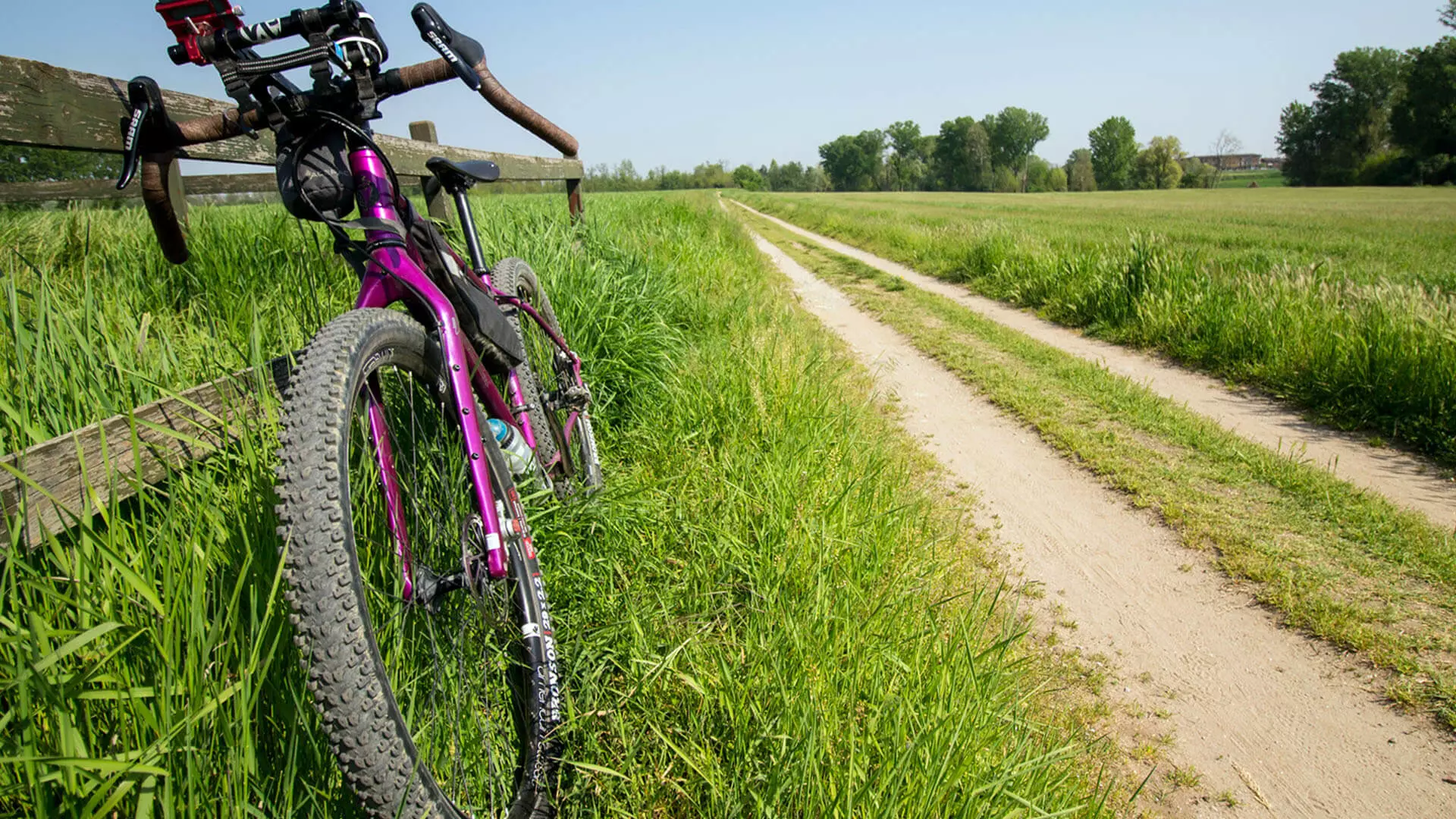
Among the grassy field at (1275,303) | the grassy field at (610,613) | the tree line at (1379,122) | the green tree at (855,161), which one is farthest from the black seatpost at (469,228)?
the green tree at (855,161)

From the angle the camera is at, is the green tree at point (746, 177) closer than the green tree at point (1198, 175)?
No

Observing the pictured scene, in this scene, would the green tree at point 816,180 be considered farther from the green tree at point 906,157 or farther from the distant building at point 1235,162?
the distant building at point 1235,162

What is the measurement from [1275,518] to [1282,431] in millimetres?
1732

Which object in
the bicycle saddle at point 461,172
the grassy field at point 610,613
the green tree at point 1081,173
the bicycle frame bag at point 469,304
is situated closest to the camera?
the grassy field at point 610,613

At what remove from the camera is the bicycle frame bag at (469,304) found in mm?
1997

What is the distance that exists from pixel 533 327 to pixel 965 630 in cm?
242

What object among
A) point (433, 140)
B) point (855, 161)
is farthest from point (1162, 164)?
point (433, 140)

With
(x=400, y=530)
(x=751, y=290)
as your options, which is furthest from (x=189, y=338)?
(x=751, y=290)

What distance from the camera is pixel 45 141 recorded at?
72.3 inches

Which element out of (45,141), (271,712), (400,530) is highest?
(45,141)

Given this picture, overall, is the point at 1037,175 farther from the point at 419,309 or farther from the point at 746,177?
the point at 419,309

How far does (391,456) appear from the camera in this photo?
171cm

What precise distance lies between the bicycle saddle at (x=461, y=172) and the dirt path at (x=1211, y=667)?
305cm

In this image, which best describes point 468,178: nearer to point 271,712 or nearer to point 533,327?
point 533,327
